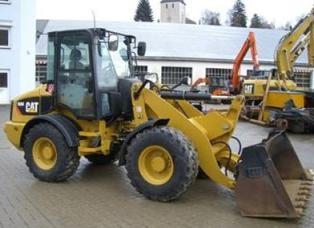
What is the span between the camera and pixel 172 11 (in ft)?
332

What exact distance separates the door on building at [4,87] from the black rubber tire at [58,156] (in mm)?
26130

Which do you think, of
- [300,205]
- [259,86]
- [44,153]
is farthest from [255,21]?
[300,205]

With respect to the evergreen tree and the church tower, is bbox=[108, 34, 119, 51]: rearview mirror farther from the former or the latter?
the church tower

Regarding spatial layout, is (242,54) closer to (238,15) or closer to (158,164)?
(158,164)

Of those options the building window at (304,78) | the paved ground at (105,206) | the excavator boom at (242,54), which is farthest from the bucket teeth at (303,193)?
the building window at (304,78)

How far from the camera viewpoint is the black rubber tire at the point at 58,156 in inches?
352

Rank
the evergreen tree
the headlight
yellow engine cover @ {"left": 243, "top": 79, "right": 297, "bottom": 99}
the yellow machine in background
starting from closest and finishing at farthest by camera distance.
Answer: the headlight
the yellow machine in background
yellow engine cover @ {"left": 243, "top": 79, "right": 297, "bottom": 99}
the evergreen tree

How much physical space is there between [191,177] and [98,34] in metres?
2.76

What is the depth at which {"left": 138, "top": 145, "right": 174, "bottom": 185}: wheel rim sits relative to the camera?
26.0 ft

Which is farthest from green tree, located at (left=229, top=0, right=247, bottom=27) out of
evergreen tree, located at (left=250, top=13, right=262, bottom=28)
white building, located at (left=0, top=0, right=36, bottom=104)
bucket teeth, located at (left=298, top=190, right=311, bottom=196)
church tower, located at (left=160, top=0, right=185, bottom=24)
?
bucket teeth, located at (left=298, top=190, right=311, bottom=196)

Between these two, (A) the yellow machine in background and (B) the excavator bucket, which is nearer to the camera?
(B) the excavator bucket

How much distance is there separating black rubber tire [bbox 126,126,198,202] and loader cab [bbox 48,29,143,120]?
3.57 ft

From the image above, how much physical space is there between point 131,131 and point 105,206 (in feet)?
5.32

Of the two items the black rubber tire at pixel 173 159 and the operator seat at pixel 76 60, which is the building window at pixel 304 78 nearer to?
the operator seat at pixel 76 60
